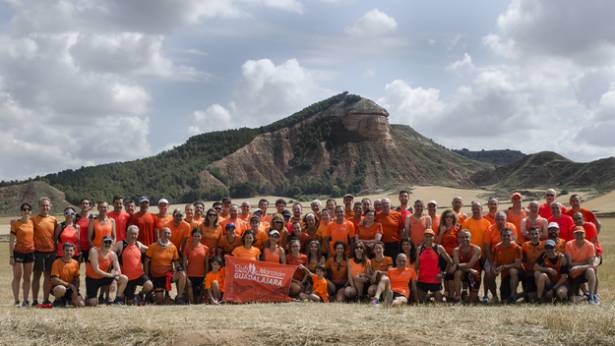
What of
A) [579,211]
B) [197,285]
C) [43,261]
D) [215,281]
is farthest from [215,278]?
[579,211]

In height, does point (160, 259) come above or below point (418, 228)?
below

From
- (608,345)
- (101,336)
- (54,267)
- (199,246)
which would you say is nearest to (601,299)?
(608,345)

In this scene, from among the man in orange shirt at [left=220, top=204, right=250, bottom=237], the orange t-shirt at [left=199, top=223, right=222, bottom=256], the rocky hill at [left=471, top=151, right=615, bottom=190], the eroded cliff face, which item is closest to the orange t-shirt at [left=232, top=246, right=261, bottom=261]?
the orange t-shirt at [left=199, top=223, right=222, bottom=256]

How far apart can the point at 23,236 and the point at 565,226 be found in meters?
11.0

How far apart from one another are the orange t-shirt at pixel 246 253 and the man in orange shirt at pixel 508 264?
4.86 meters

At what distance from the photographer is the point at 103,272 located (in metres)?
11.9

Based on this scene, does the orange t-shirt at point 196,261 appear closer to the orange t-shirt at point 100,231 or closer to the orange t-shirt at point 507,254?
the orange t-shirt at point 100,231

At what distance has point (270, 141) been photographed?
430 feet

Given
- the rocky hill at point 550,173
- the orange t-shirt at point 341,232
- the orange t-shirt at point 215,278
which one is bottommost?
the orange t-shirt at point 215,278

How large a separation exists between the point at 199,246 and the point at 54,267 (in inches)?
112

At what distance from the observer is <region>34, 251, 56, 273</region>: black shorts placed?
1247 cm

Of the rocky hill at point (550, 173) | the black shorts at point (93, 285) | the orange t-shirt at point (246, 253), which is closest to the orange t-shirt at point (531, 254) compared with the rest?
the orange t-shirt at point (246, 253)

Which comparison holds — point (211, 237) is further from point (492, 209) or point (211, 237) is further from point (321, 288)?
point (492, 209)

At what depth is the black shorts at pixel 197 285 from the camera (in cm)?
1273
